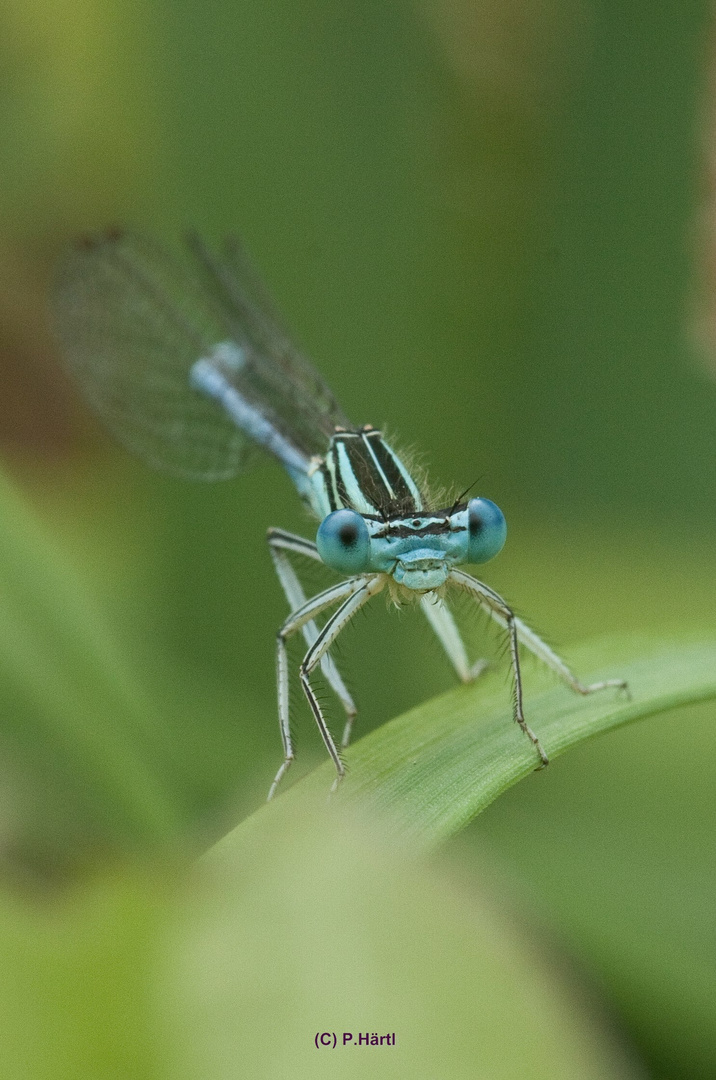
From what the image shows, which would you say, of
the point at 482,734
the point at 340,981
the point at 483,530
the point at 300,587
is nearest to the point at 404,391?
the point at 300,587

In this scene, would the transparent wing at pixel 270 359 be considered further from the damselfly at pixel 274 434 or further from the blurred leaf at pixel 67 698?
the blurred leaf at pixel 67 698

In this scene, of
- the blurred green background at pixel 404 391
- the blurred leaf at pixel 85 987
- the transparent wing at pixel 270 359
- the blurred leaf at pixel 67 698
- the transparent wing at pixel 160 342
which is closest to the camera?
the blurred leaf at pixel 85 987

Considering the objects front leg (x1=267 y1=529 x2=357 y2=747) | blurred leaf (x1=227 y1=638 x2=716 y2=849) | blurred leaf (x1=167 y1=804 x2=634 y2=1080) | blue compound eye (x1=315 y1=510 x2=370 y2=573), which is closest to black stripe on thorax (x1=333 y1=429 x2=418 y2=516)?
blue compound eye (x1=315 y1=510 x2=370 y2=573)

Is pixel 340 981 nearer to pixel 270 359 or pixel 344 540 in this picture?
pixel 344 540

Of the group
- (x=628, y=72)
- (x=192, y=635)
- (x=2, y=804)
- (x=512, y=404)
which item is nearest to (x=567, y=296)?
(x=512, y=404)

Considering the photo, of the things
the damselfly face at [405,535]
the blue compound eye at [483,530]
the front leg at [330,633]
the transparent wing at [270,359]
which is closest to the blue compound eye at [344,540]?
the damselfly face at [405,535]

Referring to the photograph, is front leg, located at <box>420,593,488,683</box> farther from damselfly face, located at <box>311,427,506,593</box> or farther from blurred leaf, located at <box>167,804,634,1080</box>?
blurred leaf, located at <box>167,804,634,1080</box>
